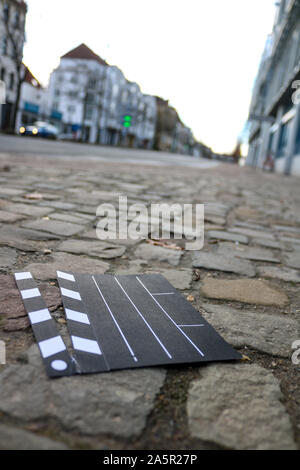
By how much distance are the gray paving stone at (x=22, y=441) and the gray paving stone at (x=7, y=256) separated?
1085 mm

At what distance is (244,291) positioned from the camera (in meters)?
1.97

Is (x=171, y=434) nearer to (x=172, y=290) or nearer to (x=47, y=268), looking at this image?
(x=172, y=290)

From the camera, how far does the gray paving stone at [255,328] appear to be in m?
Result: 1.41

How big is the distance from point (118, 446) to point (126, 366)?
29 centimetres

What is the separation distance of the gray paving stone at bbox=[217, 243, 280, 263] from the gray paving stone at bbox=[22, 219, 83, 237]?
1034mm

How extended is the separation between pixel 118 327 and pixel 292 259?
1816 millimetres

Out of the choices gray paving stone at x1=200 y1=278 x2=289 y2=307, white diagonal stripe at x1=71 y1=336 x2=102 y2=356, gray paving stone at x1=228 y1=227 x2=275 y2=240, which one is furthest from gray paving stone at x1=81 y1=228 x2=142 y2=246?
white diagonal stripe at x1=71 y1=336 x2=102 y2=356

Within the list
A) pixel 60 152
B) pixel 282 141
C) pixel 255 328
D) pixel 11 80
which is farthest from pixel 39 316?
pixel 11 80

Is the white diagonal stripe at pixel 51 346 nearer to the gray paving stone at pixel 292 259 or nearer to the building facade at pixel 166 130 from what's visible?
the gray paving stone at pixel 292 259

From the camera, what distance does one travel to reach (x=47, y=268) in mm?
1865

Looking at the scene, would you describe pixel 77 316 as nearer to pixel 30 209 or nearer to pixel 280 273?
pixel 280 273

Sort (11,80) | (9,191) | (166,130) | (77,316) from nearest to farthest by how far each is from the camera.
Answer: (77,316) < (9,191) < (11,80) < (166,130)

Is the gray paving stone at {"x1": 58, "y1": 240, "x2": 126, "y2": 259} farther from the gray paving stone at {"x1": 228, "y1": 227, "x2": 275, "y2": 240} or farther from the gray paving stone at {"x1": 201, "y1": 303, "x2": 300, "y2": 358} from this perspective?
the gray paving stone at {"x1": 228, "y1": 227, "x2": 275, "y2": 240}

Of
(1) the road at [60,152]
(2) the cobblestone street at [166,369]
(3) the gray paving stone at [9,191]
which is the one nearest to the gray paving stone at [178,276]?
(2) the cobblestone street at [166,369]
